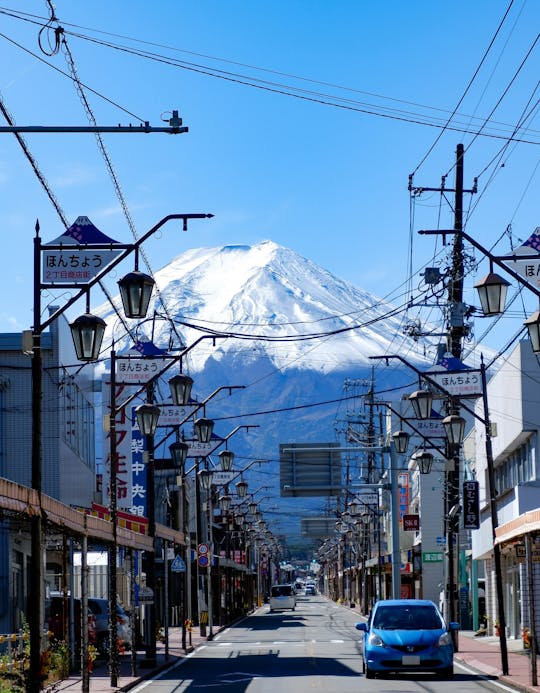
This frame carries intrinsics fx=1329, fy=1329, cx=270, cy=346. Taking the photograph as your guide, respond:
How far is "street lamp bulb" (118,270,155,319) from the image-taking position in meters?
19.1

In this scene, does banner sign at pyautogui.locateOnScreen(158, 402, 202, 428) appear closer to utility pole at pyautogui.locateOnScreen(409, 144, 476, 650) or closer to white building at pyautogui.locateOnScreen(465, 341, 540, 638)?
utility pole at pyautogui.locateOnScreen(409, 144, 476, 650)

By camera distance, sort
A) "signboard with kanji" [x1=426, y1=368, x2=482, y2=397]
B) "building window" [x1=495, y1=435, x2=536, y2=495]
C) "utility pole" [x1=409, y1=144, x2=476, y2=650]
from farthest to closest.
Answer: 1. "building window" [x1=495, y1=435, x2=536, y2=495]
2. "utility pole" [x1=409, y1=144, x2=476, y2=650]
3. "signboard with kanji" [x1=426, y1=368, x2=482, y2=397]

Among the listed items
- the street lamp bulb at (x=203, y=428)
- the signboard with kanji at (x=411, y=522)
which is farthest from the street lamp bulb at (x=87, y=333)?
the signboard with kanji at (x=411, y=522)

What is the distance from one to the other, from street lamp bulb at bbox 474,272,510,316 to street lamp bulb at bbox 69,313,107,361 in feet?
18.4

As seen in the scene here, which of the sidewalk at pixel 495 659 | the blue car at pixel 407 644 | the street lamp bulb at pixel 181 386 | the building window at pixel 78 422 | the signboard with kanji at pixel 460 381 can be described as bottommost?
the sidewalk at pixel 495 659

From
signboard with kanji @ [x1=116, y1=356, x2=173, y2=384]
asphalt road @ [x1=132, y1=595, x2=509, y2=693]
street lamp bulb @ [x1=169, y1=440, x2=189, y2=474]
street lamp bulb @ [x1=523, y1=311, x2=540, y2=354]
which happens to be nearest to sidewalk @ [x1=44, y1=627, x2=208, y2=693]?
asphalt road @ [x1=132, y1=595, x2=509, y2=693]

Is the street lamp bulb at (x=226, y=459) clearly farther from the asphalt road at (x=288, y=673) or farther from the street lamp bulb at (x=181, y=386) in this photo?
the street lamp bulb at (x=181, y=386)

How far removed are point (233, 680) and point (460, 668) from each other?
653 centimetres

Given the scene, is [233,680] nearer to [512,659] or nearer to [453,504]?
[512,659]

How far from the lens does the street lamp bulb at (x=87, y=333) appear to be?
1897cm

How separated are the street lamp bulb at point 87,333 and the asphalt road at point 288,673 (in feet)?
29.2

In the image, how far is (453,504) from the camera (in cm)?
4231

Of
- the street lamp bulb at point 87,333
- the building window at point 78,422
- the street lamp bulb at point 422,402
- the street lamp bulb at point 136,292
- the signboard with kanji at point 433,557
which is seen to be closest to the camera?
the street lamp bulb at point 87,333

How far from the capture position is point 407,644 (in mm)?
27562
